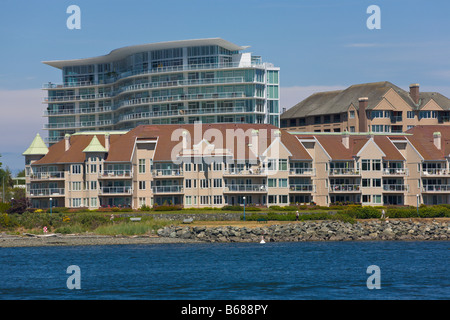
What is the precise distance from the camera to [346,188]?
11150cm

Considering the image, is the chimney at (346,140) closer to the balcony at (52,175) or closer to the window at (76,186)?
the window at (76,186)

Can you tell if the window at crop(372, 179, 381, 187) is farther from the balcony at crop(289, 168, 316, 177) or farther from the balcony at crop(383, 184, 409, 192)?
the balcony at crop(289, 168, 316, 177)

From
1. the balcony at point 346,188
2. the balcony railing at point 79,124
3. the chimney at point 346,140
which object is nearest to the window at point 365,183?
the balcony at point 346,188

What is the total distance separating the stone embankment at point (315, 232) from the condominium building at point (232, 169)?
16235 mm

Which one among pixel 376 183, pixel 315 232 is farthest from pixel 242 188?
pixel 315 232

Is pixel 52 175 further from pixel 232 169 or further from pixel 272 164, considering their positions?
pixel 272 164

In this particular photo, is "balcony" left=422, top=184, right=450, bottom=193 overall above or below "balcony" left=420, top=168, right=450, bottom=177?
below

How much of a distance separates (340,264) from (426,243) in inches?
862

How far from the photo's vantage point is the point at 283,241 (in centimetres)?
8706

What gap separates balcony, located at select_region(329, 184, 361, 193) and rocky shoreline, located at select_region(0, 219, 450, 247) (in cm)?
1692

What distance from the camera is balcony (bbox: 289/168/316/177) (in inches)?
4313

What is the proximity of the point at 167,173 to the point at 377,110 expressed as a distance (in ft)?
142

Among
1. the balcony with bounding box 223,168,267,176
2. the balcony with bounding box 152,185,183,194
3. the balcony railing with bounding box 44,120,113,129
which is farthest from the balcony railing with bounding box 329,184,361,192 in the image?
the balcony railing with bounding box 44,120,113,129
